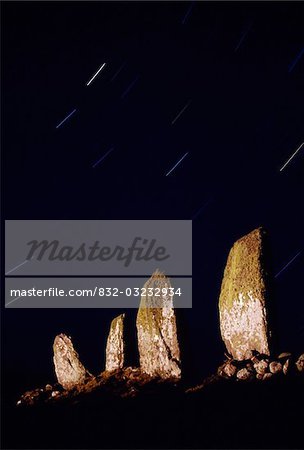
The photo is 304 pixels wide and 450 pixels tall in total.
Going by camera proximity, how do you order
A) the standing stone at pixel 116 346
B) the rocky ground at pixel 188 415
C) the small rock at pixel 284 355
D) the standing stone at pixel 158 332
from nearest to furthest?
1. the rocky ground at pixel 188 415
2. the small rock at pixel 284 355
3. the standing stone at pixel 158 332
4. the standing stone at pixel 116 346

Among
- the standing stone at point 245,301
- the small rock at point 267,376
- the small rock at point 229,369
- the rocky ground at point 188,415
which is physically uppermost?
the standing stone at point 245,301

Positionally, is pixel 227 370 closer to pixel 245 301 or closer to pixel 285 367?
pixel 285 367

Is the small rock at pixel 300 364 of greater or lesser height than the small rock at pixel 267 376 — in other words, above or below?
above

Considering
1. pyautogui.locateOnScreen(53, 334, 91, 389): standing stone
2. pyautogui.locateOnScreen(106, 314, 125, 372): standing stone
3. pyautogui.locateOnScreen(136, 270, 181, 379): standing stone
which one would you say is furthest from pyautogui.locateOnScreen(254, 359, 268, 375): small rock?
pyautogui.locateOnScreen(53, 334, 91, 389): standing stone

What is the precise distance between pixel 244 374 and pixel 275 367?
0.73 metres

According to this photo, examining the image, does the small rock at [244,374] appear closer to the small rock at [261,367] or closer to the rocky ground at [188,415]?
the rocky ground at [188,415]

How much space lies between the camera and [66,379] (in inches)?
540

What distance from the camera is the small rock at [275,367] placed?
361 inches

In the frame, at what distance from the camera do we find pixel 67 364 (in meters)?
13.8

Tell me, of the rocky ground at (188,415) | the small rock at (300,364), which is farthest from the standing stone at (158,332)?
the small rock at (300,364)

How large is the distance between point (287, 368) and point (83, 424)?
4999mm

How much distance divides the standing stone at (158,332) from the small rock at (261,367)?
6.52ft

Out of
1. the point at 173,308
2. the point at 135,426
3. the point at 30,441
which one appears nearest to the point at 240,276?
the point at 173,308

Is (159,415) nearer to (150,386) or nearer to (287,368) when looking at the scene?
(150,386)
